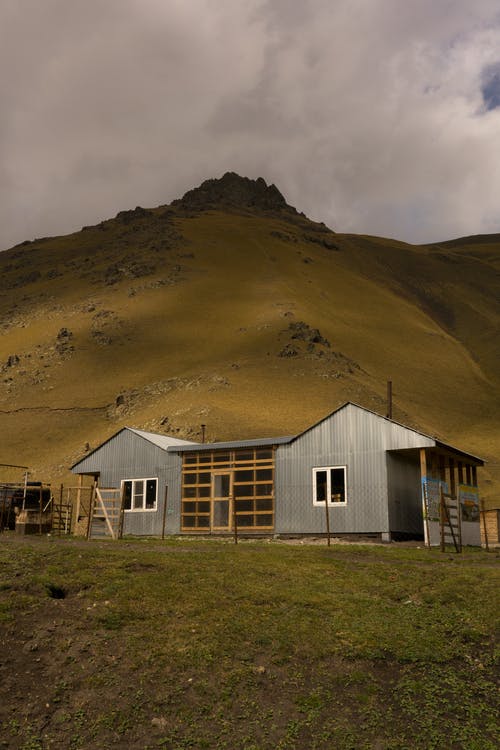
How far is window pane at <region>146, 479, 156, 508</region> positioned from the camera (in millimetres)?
35656

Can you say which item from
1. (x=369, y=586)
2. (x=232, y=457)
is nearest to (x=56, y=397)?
(x=232, y=457)

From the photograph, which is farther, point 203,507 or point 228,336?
point 228,336

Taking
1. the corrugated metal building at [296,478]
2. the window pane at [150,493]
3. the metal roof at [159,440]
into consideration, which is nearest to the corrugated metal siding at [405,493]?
the corrugated metal building at [296,478]

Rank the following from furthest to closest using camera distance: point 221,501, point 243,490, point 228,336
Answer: point 228,336 → point 221,501 → point 243,490

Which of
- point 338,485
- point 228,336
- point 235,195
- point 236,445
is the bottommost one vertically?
point 338,485

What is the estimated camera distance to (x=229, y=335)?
8675 cm

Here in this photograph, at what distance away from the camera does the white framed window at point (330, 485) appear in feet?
100

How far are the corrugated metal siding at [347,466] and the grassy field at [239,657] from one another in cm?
1322

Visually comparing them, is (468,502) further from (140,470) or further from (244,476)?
(140,470)

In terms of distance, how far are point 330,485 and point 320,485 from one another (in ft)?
2.00

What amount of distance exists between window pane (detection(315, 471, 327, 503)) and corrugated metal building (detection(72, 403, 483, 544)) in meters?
0.04

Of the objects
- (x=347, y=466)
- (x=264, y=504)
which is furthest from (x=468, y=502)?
(x=264, y=504)

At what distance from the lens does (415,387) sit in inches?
3159

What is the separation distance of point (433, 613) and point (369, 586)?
2.18 metres
